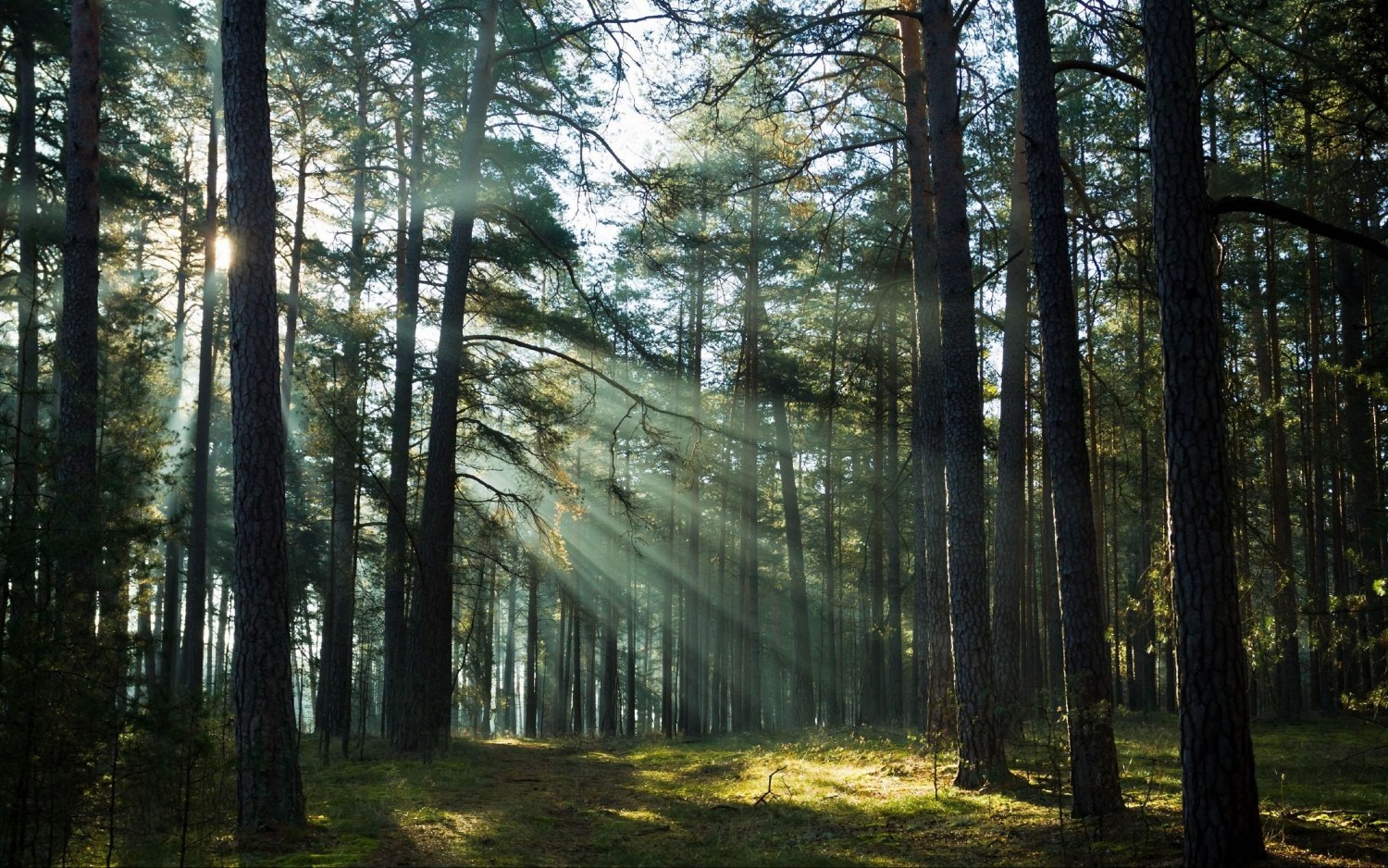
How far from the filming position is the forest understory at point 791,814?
6516 millimetres

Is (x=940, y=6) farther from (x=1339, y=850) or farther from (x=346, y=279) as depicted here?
(x=346, y=279)

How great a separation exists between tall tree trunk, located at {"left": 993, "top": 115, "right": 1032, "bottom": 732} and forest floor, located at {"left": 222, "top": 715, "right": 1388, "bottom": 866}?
3.92ft

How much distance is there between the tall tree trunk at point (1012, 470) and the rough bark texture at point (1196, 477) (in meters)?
5.76

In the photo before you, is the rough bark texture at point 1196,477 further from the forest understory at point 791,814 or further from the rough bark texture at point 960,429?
the rough bark texture at point 960,429

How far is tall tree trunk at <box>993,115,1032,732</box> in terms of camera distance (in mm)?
12125

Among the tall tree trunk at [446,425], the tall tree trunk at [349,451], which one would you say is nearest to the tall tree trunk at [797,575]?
the tall tree trunk at [349,451]

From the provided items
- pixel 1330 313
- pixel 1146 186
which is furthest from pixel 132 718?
pixel 1330 313

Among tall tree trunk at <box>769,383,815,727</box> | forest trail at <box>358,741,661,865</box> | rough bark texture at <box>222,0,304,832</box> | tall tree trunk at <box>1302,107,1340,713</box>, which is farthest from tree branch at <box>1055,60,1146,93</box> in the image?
tall tree trunk at <box>769,383,815,727</box>

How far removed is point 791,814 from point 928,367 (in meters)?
6.22

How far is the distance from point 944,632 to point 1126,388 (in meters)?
15.1

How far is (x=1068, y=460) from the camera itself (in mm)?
7695

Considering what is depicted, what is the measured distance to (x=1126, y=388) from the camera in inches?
947

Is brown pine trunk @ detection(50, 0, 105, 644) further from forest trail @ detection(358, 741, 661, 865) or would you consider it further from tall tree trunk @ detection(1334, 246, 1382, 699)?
tall tree trunk @ detection(1334, 246, 1382, 699)

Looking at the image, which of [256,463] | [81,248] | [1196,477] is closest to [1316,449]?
[1196,477]
